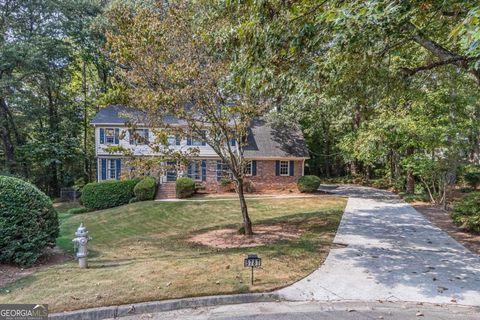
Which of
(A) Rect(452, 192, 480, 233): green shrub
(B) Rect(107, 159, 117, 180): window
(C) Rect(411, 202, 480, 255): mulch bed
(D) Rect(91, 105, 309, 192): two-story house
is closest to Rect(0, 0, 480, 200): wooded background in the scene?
(C) Rect(411, 202, 480, 255): mulch bed

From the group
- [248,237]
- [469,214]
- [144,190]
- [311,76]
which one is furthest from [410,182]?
[144,190]

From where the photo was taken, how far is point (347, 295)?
4941 millimetres

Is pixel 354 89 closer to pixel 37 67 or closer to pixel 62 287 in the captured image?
pixel 62 287

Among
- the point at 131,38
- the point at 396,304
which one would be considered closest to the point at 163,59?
the point at 131,38

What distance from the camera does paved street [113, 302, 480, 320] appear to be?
4207 mm

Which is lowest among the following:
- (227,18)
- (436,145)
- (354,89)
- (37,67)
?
(436,145)

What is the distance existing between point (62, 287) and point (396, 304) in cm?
536

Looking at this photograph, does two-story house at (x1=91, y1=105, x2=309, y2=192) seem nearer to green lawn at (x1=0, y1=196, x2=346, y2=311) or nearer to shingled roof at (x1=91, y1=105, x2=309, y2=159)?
shingled roof at (x1=91, y1=105, x2=309, y2=159)

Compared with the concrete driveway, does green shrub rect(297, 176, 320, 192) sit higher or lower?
higher

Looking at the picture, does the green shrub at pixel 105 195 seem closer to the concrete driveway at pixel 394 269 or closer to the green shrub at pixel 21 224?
the green shrub at pixel 21 224

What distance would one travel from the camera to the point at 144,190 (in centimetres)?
1794

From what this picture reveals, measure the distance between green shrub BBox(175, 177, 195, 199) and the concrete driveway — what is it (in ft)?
36.8

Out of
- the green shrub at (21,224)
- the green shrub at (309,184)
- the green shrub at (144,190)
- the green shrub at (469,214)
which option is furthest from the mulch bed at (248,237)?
the green shrub at (309,184)
